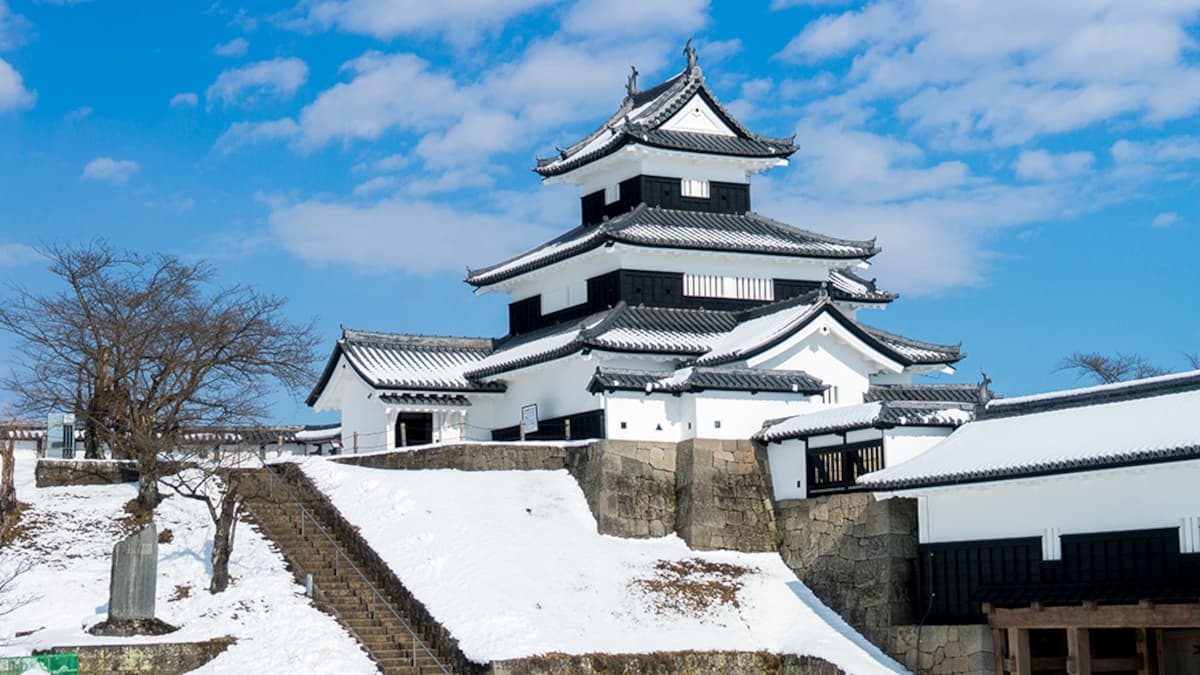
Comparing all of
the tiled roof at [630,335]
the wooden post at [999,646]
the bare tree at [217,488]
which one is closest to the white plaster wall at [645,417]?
the tiled roof at [630,335]

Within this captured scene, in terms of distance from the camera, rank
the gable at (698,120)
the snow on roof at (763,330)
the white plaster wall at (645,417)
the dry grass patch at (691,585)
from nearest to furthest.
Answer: the dry grass patch at (691,585)
the white plaster wall at (645,417)
the snow on roof at (763,330)
the gable at (698,120)

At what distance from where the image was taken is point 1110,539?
97.6 ft

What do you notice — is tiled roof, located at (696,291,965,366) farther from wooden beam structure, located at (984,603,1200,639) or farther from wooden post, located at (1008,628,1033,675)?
wooden post, located at (1008,628,1033,675)

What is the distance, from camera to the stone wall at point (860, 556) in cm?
3441

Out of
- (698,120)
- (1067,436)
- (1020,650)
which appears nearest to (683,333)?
(698,120)

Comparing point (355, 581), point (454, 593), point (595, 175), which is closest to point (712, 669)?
point (454, 593)

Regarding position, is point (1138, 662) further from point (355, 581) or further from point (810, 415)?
point (355, 581)

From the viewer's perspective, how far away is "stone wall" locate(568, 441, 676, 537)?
3891 cm

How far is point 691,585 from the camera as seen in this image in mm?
35656

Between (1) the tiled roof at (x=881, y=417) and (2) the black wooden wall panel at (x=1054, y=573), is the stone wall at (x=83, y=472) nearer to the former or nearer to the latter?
(1) the tiled roof at (x=881, y=417)

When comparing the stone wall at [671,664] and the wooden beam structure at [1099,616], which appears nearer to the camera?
the wooden beam structure at [1099,616]

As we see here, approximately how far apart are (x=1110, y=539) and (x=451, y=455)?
18.4 m

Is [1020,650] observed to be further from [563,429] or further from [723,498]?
[563,429]

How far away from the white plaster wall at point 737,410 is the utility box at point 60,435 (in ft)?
60.5
